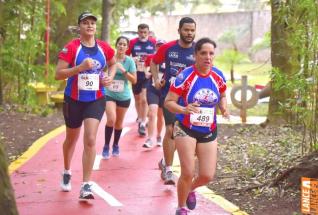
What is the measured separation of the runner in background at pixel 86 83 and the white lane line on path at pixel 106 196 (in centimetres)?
28

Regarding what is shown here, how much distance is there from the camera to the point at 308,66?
8219mm

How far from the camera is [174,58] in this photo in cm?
771

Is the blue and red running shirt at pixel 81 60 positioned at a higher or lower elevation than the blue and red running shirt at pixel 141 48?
lower

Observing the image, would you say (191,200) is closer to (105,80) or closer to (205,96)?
(205,96)

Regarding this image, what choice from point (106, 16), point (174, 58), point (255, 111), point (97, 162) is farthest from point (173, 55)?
point (255, 111)

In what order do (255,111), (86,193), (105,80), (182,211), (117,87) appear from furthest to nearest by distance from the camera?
1. (255,111)
2. (117,87)
3. (105,80)
4. (86,193)
5. (182,211)

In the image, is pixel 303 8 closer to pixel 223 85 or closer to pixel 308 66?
pixel 308 66

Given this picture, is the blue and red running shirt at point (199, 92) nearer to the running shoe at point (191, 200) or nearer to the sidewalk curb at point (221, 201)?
the running shoe at point (191, 200)

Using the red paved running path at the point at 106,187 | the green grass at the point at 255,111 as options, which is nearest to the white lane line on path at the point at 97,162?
the red paved running path at the point at 106,187

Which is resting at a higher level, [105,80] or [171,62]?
[171,62]

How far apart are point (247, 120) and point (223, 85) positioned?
853 centimetres

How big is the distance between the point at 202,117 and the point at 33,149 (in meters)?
5.19

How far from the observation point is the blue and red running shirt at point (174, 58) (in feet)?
25.2

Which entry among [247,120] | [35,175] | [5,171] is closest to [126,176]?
[35,175]
